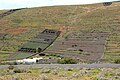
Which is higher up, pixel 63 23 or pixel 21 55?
pixel 63 23

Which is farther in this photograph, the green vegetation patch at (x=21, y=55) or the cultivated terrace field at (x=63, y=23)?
the cultivated terrace field at (x=63, y=23)

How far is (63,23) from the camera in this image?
12256 cm

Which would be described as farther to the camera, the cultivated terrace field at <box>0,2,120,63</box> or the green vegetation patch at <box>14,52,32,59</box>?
the cultivated terrace field at <box>0,2,120,63</box>

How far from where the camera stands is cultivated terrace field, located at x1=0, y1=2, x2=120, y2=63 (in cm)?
9769

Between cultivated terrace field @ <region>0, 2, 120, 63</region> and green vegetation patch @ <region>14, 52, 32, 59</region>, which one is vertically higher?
cultivated terrace field @ <region>0, 2, 120, 63</region>

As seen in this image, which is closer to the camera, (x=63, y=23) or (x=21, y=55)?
(x=21, y=55)

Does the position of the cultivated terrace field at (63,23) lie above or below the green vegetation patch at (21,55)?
above

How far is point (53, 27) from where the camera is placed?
11862 centimetres

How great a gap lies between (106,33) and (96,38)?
20.6 feet

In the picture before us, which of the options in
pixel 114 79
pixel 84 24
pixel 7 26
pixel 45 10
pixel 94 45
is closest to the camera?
pixel 114 79

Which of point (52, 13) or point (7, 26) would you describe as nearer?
point (7, 26)

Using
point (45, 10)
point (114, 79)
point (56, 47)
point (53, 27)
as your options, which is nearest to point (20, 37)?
point (53, 27)

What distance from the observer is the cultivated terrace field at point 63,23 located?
97.7 metres

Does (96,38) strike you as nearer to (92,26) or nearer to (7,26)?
(92,26)
